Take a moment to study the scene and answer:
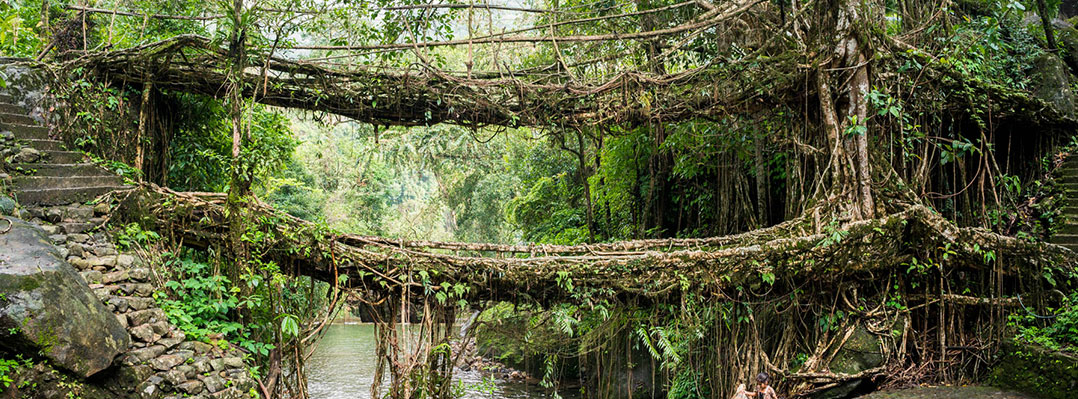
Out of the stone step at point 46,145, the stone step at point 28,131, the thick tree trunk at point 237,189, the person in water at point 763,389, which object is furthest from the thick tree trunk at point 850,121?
the stone step at point 28,131

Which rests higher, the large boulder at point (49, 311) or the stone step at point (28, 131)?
the stone step at point (28, 131)

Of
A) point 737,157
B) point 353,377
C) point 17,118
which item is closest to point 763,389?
point 737,157

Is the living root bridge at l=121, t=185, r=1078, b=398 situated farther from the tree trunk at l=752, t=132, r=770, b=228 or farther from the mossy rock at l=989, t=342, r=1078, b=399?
the tree trunk at l=752, t=132, r=770, b=228

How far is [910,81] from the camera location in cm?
616

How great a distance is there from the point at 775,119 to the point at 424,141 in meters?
7.73

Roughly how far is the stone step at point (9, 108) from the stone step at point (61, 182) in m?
0.89

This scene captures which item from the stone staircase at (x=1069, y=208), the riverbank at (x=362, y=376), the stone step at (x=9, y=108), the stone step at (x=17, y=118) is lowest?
the riverbank at (x=362, y=376)

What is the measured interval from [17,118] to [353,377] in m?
7.86

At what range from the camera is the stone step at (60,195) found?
16.4 feet

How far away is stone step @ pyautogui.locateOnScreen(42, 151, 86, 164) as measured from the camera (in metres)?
5.39

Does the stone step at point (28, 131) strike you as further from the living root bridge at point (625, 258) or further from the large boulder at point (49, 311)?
the large boulder at point (49, 311)

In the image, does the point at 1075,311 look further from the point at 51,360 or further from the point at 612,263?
the point at 51,360

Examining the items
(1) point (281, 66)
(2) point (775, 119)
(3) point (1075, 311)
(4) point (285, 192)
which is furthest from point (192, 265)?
(4) point (285, 192)

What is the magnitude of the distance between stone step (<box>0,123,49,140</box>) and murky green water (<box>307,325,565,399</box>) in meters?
5.35
